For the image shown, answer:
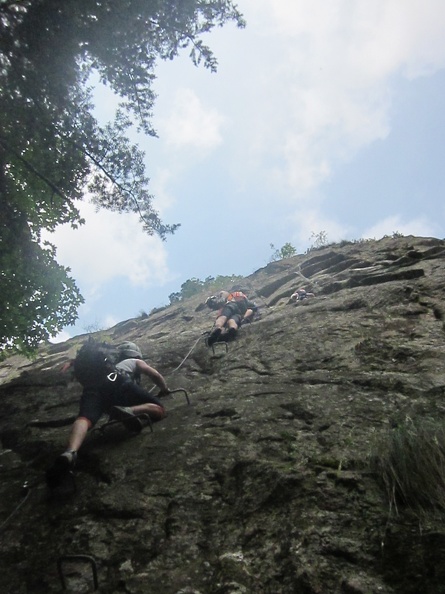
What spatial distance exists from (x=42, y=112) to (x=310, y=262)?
1212 centimetres

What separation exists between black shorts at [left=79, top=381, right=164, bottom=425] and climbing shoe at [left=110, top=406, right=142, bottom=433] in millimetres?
226

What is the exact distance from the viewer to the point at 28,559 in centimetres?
377

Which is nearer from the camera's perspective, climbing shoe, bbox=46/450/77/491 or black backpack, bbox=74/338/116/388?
climbing shoe, bbox=46/450/77/491

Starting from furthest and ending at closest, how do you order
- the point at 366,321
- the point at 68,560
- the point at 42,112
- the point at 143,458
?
the point at 42,112 → the point at 366,321 → the point at 143,458 → the point at 68,560

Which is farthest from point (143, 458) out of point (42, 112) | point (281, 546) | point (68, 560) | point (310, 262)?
point (310, 262)

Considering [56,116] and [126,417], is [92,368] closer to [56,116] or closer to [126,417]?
[126,417]

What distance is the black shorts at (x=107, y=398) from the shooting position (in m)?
5.42

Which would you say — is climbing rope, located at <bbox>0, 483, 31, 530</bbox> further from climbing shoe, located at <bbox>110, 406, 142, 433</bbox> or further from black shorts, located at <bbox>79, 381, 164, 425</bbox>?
climbing shoe, located at <bbox>110, 406, 142, 433</bbox>

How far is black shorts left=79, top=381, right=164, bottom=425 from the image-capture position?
17.8 feet

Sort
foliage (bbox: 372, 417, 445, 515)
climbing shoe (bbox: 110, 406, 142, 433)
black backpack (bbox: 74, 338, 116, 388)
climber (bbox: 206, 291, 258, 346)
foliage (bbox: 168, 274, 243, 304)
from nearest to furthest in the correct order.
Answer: foliage (bbox: 372, 417, 445, 515)
climbing shoe (bbox: 110, 406, 142, 433)
black backpack (bbox: 74, 338, 116, 388)
climber (bbox: 206, 291, 258, 346)
foliage (bbox: 168, 274, 243, 304)

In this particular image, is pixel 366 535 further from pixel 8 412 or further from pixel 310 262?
pixel 310 262

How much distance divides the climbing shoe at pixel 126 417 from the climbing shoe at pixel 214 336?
4.07m

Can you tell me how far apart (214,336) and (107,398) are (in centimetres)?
409

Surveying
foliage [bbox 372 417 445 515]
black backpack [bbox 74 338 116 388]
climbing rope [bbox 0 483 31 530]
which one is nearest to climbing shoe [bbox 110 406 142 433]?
black backpack [bbox 74 338 116 388]
